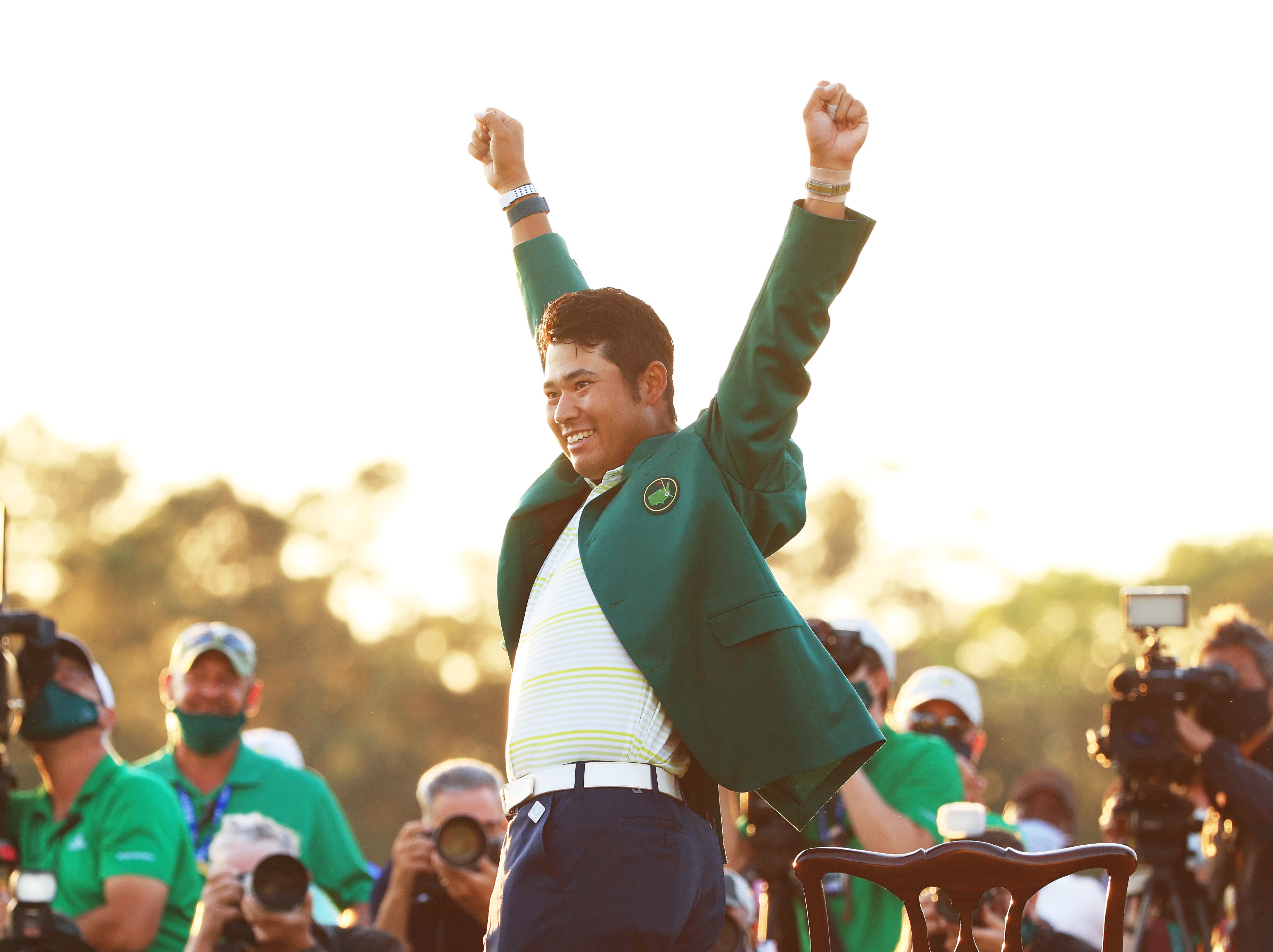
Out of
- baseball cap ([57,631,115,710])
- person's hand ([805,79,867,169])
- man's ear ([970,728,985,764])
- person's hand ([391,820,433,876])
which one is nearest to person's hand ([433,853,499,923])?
person's hand ([391,820,433,876])

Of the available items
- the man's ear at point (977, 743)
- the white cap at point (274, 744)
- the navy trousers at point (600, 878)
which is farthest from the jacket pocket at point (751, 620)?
the white cap at point (274, 744)

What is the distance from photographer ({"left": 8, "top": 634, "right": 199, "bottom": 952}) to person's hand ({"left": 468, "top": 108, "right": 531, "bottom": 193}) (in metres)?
2.25

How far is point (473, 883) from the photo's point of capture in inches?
192

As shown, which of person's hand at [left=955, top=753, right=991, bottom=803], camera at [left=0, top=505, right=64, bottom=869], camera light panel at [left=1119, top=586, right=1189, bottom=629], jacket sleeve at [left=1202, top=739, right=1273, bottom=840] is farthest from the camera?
person's hand at [left=955, top=753, right=991, bottom=803]

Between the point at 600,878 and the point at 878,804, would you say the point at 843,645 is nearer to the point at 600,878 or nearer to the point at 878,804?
the point at 878,804

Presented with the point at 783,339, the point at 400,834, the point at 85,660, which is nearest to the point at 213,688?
the point at 85,660

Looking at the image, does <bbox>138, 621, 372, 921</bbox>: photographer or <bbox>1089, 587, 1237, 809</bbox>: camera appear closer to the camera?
<bbox>1089, 587, 1237, 809</bbox>: camera

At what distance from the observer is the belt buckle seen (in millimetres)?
2623

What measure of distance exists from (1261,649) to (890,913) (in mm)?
1592

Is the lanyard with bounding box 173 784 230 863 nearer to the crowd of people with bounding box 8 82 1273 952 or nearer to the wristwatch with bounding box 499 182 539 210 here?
the crowd of people with bounding box 8 82 1273 952

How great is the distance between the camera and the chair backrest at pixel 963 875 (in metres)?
2.60

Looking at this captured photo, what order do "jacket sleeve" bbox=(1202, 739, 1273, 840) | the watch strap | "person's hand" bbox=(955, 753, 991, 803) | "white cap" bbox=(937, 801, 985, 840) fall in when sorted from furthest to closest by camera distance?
"person's hand" bbox=(955, 753, 991, 803) < "jacket sleeve" bbox=(1202, 739, 1273, 840) < "white cap" bbox=(937, 801, 985, 840) < the watch strap

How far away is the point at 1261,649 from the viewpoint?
5324 mm

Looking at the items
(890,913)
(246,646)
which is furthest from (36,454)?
(890,913)
